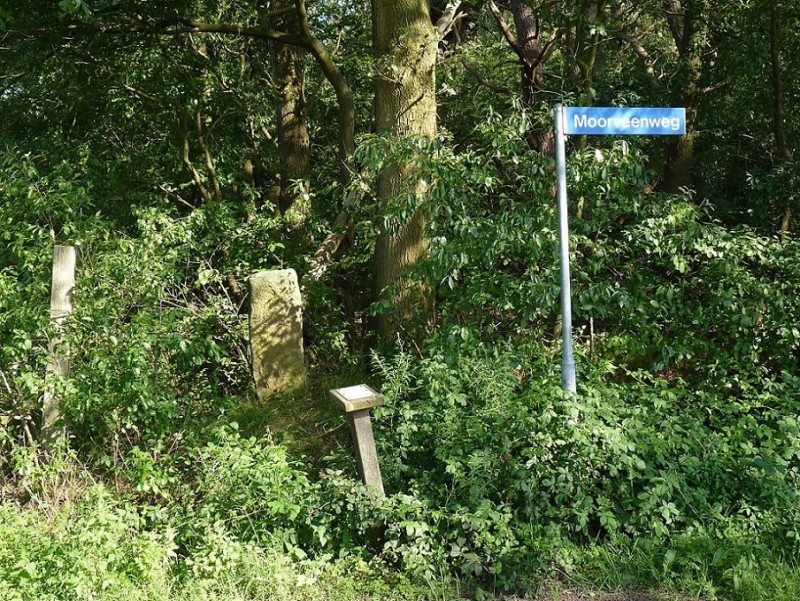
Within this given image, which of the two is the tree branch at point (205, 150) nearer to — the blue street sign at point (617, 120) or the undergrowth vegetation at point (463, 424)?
the undergrowth vegetation at point (463, 424)

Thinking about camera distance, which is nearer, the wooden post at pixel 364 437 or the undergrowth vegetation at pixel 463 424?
the undergrowth vegetation at pixel 463 424

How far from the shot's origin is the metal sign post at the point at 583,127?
16.0ft

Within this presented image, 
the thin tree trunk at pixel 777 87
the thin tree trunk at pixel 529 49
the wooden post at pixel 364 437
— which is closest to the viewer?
the wooden post at pixel 364 437

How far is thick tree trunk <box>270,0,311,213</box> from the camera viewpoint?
9180 millimetres

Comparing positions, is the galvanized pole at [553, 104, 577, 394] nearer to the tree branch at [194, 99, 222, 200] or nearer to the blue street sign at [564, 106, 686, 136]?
the blue street sign at [564, 106, 686, 136]

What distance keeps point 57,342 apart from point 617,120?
4019mm

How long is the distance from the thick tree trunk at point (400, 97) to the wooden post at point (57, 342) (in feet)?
8.00

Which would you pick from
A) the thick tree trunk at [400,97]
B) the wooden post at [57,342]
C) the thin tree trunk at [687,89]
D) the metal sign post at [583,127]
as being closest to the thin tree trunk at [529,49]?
the thin tree trunk at [687,89]

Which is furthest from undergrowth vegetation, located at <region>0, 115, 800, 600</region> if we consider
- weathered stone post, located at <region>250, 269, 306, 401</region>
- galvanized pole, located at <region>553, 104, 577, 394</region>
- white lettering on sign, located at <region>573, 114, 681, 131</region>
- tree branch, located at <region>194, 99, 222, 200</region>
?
tree branch, located at <region>194, 99, 222, 200</region>

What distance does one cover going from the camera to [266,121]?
925cm

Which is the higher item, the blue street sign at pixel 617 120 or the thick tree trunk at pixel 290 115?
the thick tree trunk at pixel 290 115

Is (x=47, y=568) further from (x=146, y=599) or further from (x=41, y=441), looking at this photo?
(x=41, y=441)

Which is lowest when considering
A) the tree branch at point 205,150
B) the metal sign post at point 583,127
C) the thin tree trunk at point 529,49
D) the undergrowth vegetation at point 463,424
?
the undergrowth vegetation at point 463,424

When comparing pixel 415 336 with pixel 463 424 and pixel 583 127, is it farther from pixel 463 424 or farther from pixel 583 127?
pixel 583 127
